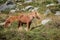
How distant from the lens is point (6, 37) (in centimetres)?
1123

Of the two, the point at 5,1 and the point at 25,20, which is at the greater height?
the point at 25,20

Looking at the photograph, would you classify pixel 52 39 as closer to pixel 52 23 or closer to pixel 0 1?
pixel 52 23

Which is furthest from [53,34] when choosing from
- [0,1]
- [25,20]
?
[0,1]

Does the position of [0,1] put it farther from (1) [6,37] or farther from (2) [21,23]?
(1) [6,37]

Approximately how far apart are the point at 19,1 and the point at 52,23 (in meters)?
13.0

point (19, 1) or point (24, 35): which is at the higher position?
point (24, 35)

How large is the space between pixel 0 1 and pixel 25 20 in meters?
12.9

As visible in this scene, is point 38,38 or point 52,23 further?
point 52,23

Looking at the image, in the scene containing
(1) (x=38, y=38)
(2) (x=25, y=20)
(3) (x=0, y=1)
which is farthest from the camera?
(3) (x=0, y=1)

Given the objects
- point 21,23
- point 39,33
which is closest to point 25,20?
point 21,23

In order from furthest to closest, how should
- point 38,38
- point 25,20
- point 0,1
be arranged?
point 0,1, point 25,20, point 38,38

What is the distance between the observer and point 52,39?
11.2 meters

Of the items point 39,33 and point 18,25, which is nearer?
point 39,33

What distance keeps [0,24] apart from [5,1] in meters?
12.3
